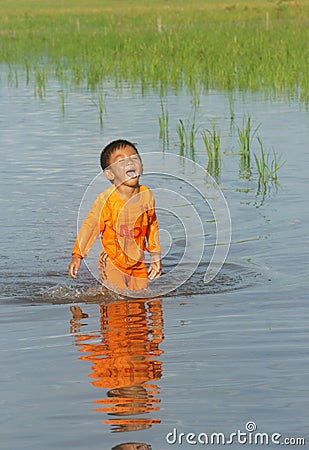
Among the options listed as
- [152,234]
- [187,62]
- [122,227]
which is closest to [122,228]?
[122,227]

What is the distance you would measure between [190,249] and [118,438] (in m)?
4.15

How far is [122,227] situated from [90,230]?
186 millimetres

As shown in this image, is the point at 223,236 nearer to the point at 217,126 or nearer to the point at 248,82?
the point at 217,126

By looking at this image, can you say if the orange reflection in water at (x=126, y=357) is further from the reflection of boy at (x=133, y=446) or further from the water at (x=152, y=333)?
the reflection of boy at (x=133, y=446)

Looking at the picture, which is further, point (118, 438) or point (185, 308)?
point (185, 308)

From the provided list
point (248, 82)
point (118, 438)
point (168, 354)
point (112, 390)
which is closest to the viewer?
point (118, 438)

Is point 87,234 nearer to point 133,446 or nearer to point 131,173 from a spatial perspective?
point 131,173

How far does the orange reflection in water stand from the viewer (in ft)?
13.1

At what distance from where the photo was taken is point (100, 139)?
41.8 ft

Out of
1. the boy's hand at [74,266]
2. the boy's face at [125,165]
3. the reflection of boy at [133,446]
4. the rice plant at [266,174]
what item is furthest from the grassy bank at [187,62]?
the reflection of boy at [133,446]

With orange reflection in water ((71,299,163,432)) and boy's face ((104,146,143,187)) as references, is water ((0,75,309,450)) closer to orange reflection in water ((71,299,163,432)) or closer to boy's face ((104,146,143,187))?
orange reflection in water ((71,299,163,432))

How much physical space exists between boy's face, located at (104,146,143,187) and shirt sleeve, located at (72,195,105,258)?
23cm

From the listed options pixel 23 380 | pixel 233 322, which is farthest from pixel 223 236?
pixel 23 380

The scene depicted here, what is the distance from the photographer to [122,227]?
5938 mm
